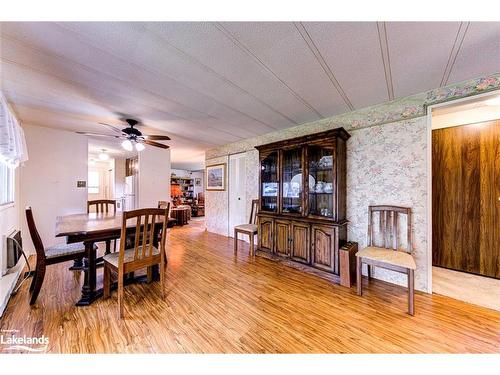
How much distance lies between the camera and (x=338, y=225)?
2389 mm

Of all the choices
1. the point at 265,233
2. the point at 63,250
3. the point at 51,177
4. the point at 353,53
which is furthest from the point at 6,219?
the point at 353,53

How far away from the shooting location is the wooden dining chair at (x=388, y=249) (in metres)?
1.86

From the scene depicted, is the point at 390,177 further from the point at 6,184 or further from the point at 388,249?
the point at 6,184

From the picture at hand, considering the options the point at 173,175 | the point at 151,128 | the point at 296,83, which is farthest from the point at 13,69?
the point at 173,175

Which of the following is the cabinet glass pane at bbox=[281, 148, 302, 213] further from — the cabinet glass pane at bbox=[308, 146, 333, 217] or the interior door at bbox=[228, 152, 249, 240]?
the interior door at bbox=[228, 152, 249, 240]

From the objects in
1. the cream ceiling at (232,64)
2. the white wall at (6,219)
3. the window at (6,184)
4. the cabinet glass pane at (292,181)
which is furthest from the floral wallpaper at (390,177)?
the window at (6,184)

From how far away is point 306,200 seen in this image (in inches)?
106

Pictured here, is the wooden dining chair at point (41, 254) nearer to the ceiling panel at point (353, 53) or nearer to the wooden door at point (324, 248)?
the wooden door at point (324, 248)

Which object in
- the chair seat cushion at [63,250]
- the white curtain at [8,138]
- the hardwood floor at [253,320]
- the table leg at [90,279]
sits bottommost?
the hardwood floor at [253,320]

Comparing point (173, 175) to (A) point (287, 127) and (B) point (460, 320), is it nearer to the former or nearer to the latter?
(A) point (287, 127)

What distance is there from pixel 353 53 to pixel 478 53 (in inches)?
39.0

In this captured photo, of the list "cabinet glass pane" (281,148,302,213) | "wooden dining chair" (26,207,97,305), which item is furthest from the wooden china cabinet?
"wooden dining chair" (26,207,97,305)

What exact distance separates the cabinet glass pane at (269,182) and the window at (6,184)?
335cm
